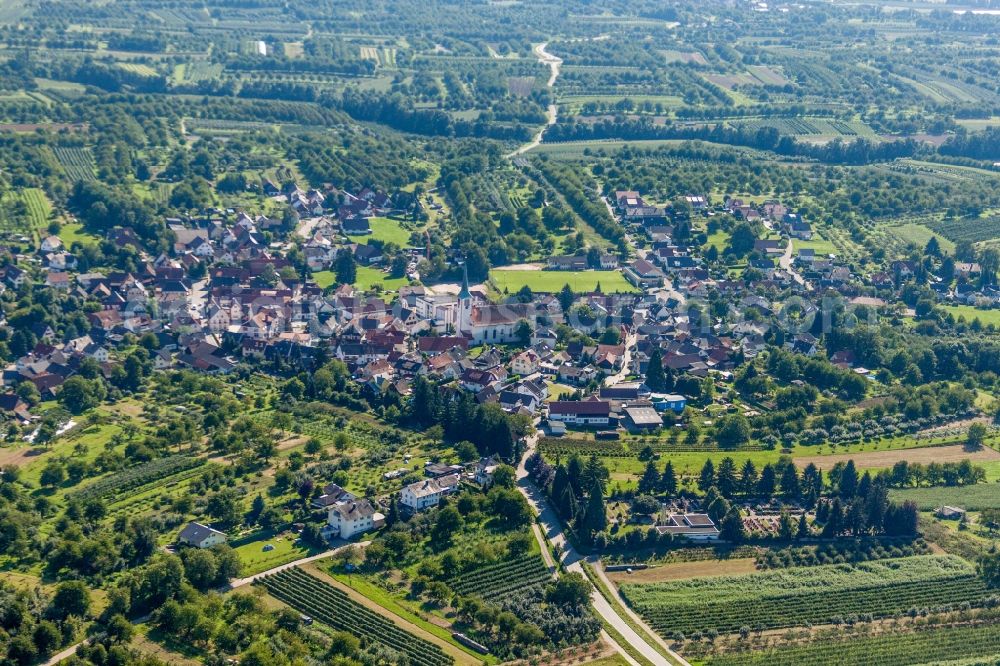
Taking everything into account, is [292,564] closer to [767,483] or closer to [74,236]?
[767,483]

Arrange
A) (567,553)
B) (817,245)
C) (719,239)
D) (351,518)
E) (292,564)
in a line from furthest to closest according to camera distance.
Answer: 1. (719,239)
2. (817,245)
3. (351,518)
4. (567,553)
5. (292,564)

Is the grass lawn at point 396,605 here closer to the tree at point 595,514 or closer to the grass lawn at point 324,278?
the tree at point 595,514

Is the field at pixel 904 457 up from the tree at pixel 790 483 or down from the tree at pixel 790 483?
down

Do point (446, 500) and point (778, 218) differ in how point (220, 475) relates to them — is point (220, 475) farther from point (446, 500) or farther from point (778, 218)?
point (778, 218)

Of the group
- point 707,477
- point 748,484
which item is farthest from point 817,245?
point 707,477

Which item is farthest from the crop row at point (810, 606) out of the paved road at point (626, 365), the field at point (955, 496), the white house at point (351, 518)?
the paved road at point (626, 365)

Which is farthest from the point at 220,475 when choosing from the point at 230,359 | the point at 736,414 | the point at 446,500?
the point at 736,414
